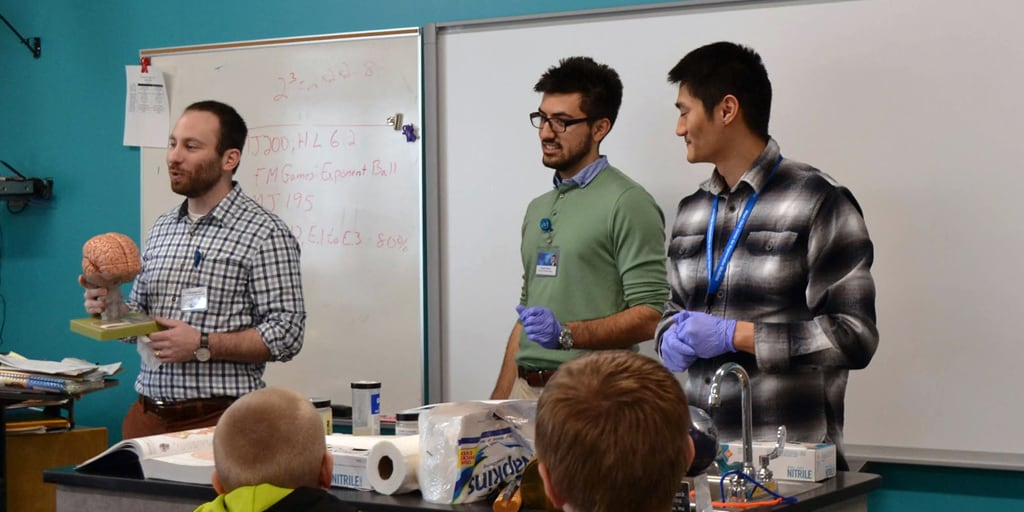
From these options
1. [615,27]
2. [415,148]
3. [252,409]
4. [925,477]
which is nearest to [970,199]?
[925,477]

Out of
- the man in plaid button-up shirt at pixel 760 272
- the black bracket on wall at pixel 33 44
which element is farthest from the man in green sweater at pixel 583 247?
the black bracket on wall at pixel 33 44

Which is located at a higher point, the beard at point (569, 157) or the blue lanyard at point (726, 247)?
the beard at point (569, 157)

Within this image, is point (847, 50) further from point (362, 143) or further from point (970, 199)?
point (362, 143)

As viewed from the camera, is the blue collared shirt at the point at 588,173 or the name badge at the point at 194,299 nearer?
the name badge at the point at 194,299

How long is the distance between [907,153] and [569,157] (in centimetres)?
103

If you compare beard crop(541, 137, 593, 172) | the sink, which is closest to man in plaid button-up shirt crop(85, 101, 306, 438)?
beard crop(541, 137, 593, 172)

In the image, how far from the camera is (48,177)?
16.0 feet

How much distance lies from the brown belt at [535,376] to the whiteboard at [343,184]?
0.88 m

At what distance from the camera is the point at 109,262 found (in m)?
3.03

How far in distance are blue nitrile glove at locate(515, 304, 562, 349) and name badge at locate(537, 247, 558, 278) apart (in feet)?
0.66

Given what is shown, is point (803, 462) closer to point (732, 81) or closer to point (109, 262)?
point (732, 81)

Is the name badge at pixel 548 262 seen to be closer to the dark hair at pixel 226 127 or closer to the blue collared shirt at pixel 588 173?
the blue collared shirt at pixel 588 173

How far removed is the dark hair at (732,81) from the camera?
2811 millimetres

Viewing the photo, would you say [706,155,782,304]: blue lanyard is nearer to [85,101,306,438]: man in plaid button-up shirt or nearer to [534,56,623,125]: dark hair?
[534,56,623,125]: dark hair
